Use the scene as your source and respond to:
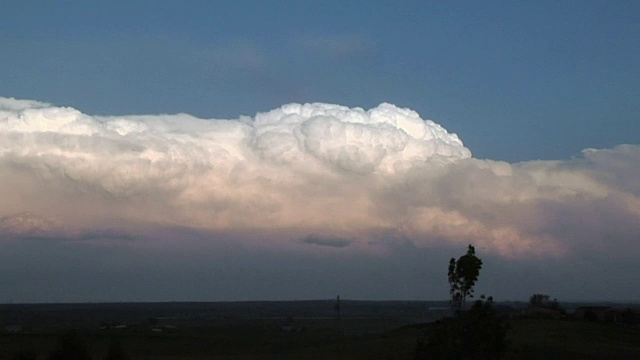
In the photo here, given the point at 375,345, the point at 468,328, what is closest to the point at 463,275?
the point at 468,328

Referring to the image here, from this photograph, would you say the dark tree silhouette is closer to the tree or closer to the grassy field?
the tree

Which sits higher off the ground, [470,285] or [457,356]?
[470,285]

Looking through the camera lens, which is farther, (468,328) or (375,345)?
(375,345)

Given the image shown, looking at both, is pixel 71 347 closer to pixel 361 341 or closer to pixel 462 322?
pixel 462 322

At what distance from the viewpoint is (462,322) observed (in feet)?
174

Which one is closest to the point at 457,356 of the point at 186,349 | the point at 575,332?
the point at 575,332

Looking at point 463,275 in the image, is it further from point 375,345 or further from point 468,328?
point 375,345

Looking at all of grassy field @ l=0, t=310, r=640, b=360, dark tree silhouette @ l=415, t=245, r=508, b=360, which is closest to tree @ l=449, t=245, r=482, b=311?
dark tree silhouette @ l=415, t=245, r=508, b=360

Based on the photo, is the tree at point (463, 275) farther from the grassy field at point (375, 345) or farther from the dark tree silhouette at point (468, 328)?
the grassy field at point (375, 345)

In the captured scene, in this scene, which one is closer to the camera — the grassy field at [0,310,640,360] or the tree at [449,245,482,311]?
the tree at [449,245,482,311]

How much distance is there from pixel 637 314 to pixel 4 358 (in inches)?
3373

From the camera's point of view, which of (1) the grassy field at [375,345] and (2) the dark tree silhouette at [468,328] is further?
(1) the grassy field at [375,345]

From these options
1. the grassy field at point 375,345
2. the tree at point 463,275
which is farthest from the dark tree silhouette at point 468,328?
the grassy field at point 375,345

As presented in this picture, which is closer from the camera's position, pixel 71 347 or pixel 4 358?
pixel 71 347
